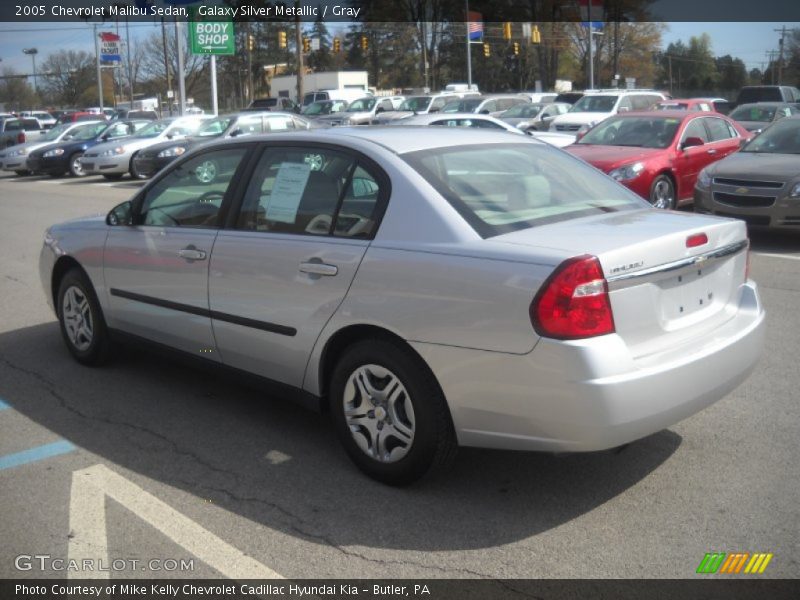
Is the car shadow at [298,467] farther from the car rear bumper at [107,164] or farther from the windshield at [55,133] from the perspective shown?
the windshield at [55,133]

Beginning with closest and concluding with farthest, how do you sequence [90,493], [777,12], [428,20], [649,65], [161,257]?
[90,493]
[161,257]
[777,12]
[428,20]
[649,65]

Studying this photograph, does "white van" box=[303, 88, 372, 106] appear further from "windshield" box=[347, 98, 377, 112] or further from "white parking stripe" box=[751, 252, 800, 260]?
"white parking stripe" box=[751, 252, 800, 260]

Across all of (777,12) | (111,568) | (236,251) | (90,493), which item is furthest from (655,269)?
(777,12)

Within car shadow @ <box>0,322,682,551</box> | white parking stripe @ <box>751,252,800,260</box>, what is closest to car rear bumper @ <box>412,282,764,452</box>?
car shadow @ <box>0,322,682,551</box>

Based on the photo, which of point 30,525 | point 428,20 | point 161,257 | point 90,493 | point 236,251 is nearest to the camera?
point 30,525

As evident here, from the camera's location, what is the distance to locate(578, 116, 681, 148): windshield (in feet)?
39.2

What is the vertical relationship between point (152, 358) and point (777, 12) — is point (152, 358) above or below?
below

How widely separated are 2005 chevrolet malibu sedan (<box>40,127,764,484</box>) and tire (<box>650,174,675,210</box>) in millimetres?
6725

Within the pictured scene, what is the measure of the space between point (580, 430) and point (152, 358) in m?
3.75

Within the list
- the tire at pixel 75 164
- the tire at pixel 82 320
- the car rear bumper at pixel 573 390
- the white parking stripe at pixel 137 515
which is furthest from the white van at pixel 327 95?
the car rear bumper at pixel 573 390

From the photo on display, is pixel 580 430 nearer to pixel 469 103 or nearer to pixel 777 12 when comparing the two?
pixel 469 103

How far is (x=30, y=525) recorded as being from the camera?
3.72 meters

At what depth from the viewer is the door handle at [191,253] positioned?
4.78 meters

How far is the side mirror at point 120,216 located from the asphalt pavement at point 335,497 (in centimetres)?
108
